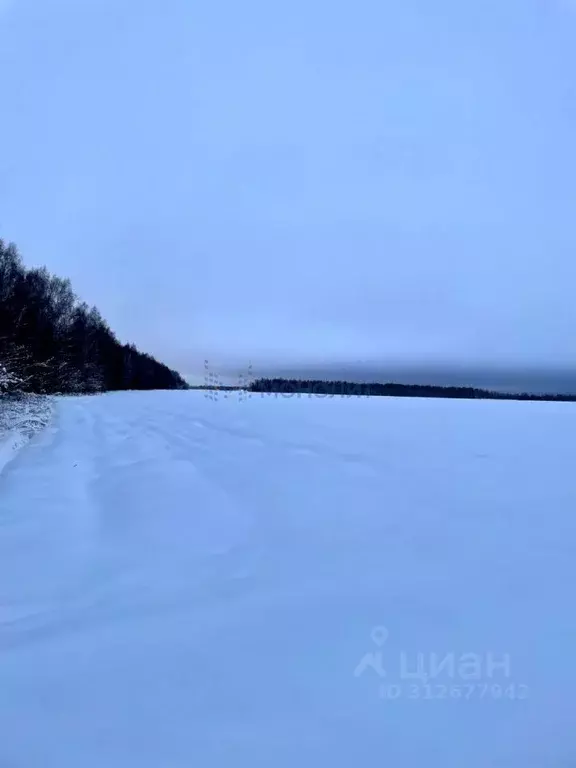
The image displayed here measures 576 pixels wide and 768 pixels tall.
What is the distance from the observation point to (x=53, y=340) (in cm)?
3306

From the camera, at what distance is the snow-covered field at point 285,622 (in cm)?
222

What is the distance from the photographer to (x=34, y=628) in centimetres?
305

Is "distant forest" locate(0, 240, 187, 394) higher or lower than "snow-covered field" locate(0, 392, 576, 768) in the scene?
higher

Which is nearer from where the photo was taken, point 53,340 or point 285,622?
point 285,622

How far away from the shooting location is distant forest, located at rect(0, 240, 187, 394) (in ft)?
73.3

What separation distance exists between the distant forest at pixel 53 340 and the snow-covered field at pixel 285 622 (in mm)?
9080

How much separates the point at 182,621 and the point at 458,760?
1.84m

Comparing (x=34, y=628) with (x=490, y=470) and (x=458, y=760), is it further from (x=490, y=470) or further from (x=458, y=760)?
(x=490, y=470)

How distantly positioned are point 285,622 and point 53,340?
3467cm

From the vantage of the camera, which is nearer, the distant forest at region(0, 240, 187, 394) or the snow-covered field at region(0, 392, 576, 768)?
the snow-covered field at region(0, 392, 576, 768)

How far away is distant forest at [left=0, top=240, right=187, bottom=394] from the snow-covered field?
9.08m

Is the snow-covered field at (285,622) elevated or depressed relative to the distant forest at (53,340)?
depressed

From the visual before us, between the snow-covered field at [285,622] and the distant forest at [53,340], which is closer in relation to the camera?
the snow-covered field at [285,622]

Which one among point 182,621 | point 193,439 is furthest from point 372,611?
point 193,439
